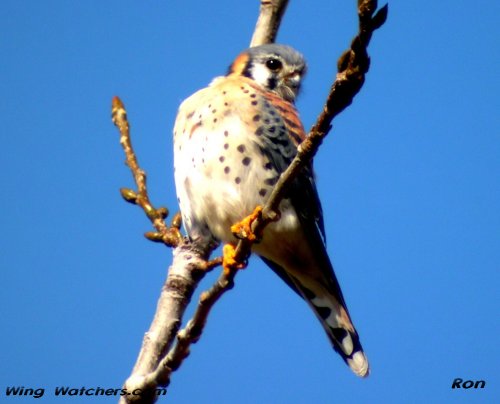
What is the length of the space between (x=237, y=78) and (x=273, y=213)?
7.41 feet

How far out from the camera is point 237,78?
4.88 m

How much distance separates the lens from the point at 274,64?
5.12 m

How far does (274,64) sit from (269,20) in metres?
0.79

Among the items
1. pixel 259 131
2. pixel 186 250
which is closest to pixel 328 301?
pixel 259 131

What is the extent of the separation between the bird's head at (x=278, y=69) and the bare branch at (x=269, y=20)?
626mm

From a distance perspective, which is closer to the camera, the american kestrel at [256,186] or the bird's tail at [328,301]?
the american kestrel at [256,186]

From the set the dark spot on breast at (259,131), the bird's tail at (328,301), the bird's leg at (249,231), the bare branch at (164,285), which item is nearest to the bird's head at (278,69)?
the dark spot on breast at (259,131)

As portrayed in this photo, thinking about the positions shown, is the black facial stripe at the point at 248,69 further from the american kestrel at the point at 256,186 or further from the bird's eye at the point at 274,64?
the american kestrel at the point at 256,186

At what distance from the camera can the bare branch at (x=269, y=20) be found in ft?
14.1

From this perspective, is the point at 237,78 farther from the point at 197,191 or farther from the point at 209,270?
the point at 209,270

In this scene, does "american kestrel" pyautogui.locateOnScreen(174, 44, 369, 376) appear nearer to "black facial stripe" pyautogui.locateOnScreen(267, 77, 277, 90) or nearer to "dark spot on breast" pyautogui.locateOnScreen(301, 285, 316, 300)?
"dark spot on breast" pyautogui.locateOnScreen(301, 285, 316, 300)

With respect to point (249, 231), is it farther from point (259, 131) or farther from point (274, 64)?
point (274, 64)

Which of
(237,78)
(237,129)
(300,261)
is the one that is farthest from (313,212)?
(237,78)

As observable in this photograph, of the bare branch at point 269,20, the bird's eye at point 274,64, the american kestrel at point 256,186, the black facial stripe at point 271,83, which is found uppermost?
the bird's eye at point 274,64
